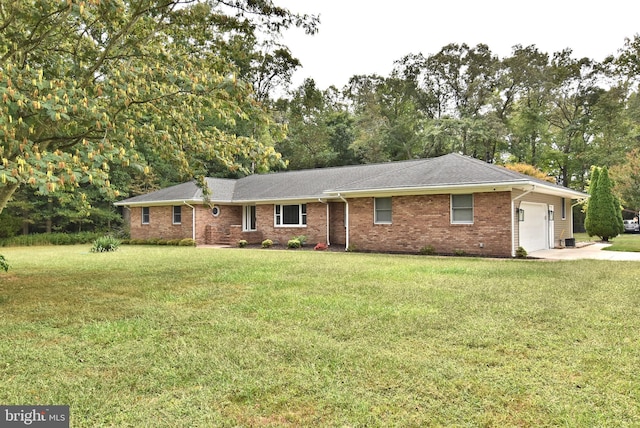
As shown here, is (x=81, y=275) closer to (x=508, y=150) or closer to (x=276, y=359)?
(x=276, y=359)

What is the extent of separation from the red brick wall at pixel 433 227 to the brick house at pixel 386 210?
0.03 metres

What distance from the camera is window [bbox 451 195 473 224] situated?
48.5 ft

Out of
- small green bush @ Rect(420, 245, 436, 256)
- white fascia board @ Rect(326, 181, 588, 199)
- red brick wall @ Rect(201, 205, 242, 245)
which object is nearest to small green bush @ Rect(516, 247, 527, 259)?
white fascia board @ Rect(326, 181, 588, 199)

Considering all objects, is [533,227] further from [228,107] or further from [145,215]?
[145,215]

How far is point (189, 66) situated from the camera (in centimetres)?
754

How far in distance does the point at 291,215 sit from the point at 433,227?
788 cm

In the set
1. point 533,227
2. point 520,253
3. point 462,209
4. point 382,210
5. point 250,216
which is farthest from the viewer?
point 250,216

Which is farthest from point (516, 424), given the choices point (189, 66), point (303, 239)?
point (303, 239)

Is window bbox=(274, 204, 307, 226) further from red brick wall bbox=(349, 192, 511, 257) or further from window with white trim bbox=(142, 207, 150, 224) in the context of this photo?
window with white trim bbox=(142, 207, 150, 224)

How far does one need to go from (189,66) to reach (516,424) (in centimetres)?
733

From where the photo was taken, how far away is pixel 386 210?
16594 millimetres

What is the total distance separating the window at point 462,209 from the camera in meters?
14.8

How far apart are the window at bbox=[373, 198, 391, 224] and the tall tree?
8815 millimetres

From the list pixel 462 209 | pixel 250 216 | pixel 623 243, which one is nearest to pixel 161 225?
pixel 250 216
